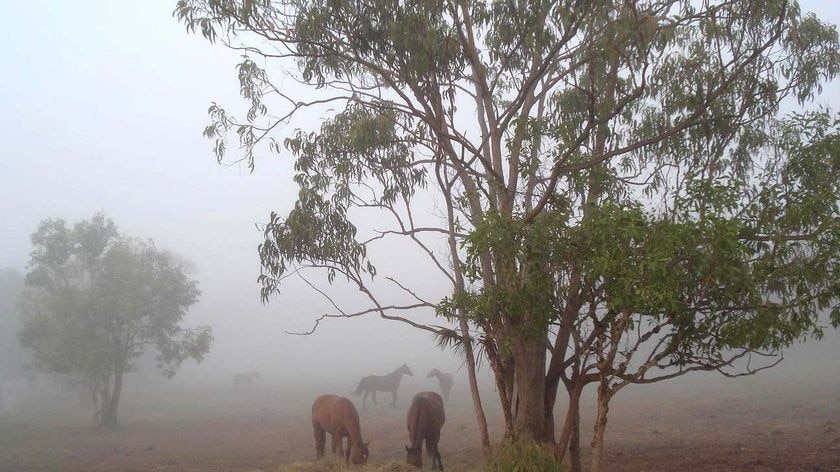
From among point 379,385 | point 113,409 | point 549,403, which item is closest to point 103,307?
point 113,409

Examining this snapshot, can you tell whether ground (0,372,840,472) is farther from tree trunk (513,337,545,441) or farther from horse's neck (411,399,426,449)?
tree trunk (513,337,545,441)

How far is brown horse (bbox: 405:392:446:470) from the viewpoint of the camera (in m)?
11.9

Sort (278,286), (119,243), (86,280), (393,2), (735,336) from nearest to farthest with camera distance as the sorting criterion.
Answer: (735,336) → (393,2) → (278,286) → (119,243) → (86,280)

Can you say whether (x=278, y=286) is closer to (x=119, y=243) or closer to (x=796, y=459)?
(x=796, y=459)

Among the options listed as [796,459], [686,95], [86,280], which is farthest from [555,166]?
[86,280]

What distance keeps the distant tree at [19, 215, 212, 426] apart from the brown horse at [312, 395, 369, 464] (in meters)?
13.1

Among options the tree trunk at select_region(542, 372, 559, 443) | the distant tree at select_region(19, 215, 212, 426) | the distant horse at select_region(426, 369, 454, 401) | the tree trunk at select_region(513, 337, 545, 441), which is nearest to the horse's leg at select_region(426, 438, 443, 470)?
the tree trunk at select_region(542, 372, 559, 443)

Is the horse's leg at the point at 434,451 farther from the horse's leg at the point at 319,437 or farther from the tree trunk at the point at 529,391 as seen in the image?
the tree trunk at the point at 529,391

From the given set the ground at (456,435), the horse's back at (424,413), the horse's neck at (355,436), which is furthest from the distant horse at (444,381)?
the horse's neck at (355,436)

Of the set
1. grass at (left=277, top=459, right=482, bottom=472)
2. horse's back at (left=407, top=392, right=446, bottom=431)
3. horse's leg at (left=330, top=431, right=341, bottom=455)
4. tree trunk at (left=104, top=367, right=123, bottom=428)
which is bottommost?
grass at (left=277, top=459, right=482, bottom=472)

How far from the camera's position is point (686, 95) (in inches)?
401

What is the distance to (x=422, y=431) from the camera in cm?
1232

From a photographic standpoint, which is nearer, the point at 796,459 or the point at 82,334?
the point at 796,459

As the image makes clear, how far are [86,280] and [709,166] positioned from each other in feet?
86.2
